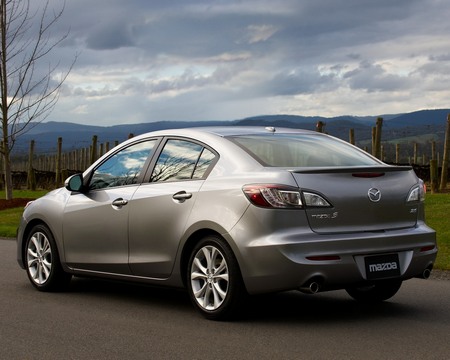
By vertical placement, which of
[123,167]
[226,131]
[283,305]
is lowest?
[283,305]

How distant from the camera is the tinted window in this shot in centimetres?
829

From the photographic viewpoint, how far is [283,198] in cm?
678

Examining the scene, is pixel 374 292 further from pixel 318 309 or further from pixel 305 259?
pixel 305 259

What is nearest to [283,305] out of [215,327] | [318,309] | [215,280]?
[318,309]

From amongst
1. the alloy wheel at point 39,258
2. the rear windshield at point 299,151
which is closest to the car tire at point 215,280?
the rear windshield at point 299,151

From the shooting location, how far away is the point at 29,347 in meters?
6.25

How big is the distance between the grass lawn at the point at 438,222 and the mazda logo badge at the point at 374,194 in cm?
444

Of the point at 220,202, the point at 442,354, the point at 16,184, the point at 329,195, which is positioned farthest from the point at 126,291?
the point at 16,184

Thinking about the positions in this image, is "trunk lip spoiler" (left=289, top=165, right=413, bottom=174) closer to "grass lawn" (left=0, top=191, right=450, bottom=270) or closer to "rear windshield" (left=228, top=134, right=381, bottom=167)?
"rear windshield" (left=228, top=134, right=381, bottom=167)

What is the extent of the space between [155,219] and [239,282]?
1.21 metres

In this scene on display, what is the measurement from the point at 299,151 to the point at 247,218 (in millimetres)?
Result: 1053

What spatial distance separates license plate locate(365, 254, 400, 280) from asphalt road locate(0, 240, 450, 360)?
0.40 meters

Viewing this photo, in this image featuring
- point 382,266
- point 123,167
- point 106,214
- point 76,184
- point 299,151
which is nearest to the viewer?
point 382,266

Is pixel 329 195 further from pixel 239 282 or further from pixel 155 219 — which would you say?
pixel 155 219
